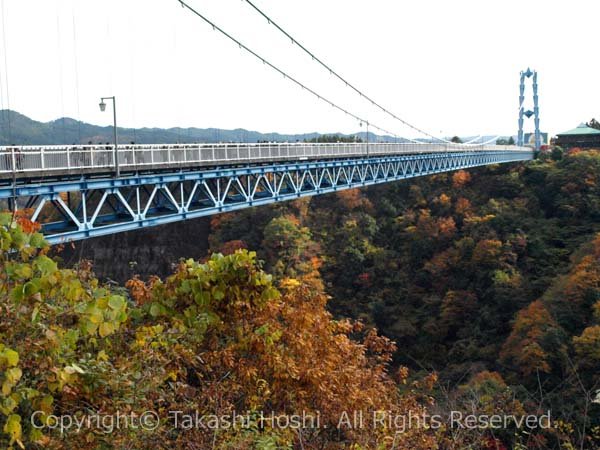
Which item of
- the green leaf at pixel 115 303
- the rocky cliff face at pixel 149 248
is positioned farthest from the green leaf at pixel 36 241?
the rocky cliff face at pixel 149 248

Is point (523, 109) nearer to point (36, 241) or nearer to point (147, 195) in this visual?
point (147, 195)

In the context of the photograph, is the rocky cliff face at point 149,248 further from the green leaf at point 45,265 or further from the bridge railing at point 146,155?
the green leaf at point 45,265

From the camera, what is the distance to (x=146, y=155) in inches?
594

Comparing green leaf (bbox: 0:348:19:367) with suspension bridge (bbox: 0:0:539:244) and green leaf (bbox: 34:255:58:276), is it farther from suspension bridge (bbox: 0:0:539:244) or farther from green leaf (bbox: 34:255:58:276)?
suspension bridge (bbox: 0:0:539:244)

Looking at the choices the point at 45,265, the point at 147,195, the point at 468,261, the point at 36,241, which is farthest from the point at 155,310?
the point at 468,261

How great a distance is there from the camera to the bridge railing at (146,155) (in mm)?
11602

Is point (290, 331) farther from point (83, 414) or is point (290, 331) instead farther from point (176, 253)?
point (176, 253)

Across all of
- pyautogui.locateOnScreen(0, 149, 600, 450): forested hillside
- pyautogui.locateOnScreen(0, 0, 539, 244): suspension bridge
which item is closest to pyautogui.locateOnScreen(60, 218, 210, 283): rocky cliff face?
pyautogui.locateOnScreen(0, 149, 600, 450): forested hillside

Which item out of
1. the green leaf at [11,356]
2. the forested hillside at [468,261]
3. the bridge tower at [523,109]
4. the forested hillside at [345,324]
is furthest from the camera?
the bridge tower at [523,109]

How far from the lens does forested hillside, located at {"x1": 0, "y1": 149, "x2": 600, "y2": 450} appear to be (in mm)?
4695

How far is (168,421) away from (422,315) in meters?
29.0

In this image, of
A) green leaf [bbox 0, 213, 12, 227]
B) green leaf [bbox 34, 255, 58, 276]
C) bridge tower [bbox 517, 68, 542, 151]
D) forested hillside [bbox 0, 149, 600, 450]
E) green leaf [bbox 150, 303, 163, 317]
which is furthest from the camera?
bridge tower [bbox 517, 68, 542, 151]

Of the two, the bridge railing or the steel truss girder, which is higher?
the bridge railing

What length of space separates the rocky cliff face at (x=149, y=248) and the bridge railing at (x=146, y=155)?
2163 cm
